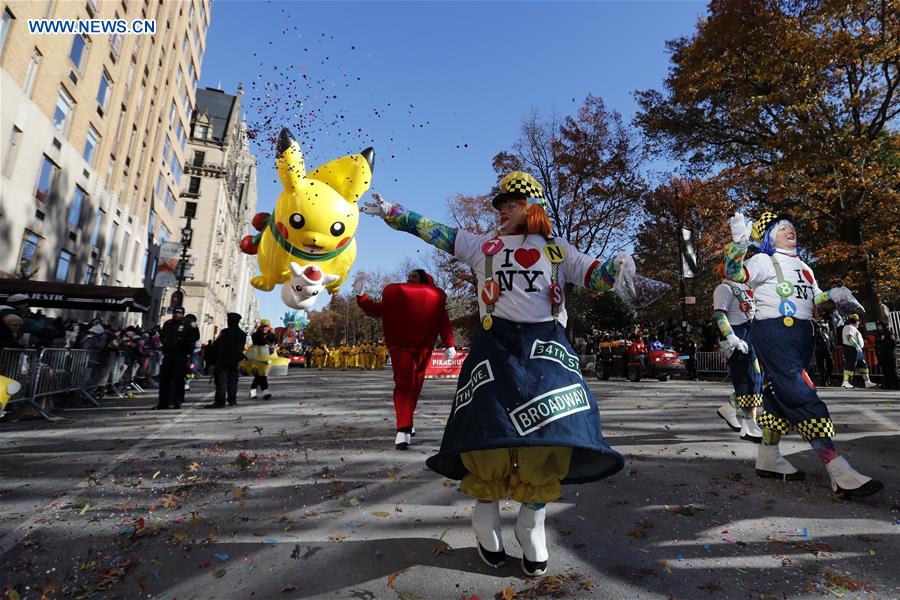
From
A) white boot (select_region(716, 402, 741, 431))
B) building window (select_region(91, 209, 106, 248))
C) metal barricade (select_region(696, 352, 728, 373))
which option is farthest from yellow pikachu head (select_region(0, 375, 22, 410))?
building window (select_region(91, 209, 106, 248))

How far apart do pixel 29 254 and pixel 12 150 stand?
13.9 ft

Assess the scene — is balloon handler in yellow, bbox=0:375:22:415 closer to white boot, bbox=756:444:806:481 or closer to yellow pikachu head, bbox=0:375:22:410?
yellow pikachu head, bbox=0:375:22:410

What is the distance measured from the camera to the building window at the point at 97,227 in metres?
24.7

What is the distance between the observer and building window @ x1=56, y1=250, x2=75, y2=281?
21281mm

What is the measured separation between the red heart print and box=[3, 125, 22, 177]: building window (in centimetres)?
2100

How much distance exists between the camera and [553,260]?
299 centimetres

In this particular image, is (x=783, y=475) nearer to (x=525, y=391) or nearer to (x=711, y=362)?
(x=525, y=391)

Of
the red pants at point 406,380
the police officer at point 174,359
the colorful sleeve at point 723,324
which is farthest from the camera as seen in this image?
the police officer at point 174,359

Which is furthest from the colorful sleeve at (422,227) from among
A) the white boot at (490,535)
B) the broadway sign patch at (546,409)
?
the white boot at (490,535)

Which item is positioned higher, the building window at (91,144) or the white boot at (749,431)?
the building window at (91,144)

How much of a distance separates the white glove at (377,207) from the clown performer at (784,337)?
3.01 m

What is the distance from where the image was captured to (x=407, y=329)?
18.7 feet

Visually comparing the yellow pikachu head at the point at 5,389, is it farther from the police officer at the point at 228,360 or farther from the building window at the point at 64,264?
the building window at the point at 64,264

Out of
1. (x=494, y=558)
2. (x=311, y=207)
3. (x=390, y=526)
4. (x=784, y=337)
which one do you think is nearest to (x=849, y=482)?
(x=784, y=337)
